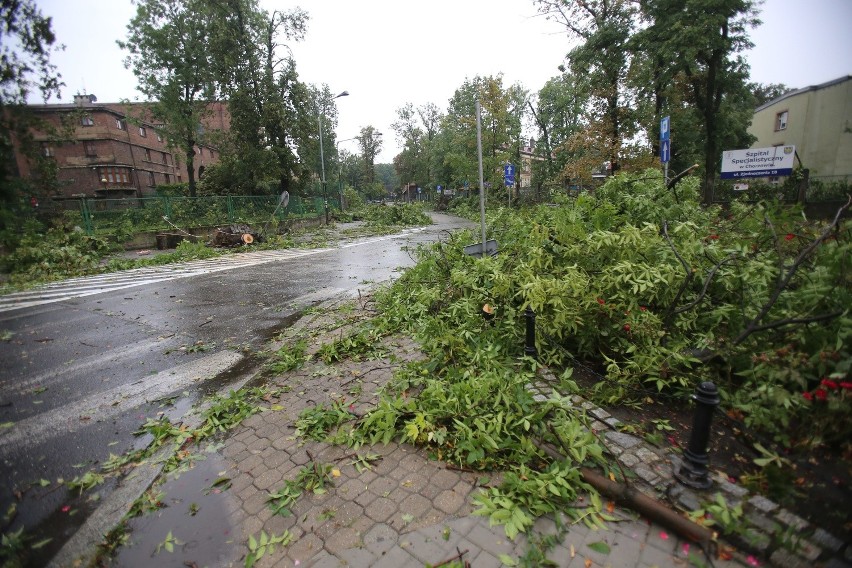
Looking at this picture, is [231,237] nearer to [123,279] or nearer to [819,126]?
[123,279]

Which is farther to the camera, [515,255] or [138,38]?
[138,38]

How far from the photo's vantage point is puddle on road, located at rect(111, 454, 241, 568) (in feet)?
7.77

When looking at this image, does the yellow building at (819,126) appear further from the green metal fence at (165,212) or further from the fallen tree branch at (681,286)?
the green metal fence at (165,212)

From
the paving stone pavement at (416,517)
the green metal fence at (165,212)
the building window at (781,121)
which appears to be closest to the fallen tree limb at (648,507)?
the paving stone pavement at (416,517)

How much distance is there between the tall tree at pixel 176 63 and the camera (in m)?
27.4

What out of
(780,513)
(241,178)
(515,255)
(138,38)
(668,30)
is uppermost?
(138,38)

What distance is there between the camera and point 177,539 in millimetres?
2512

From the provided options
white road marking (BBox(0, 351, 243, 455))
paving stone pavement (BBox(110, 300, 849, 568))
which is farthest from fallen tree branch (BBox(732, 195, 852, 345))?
white road marking (BBox(0, 351, 243, 455))

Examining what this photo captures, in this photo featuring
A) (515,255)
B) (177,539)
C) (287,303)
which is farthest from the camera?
(287,303)

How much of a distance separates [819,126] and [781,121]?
4.91 metres

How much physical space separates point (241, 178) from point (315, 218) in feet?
19.7

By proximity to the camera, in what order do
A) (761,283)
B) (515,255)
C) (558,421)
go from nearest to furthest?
(558,421), (761,283), (515,255)

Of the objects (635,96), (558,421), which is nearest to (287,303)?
(558,421)

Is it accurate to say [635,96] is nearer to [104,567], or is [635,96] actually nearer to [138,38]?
[104,567]
